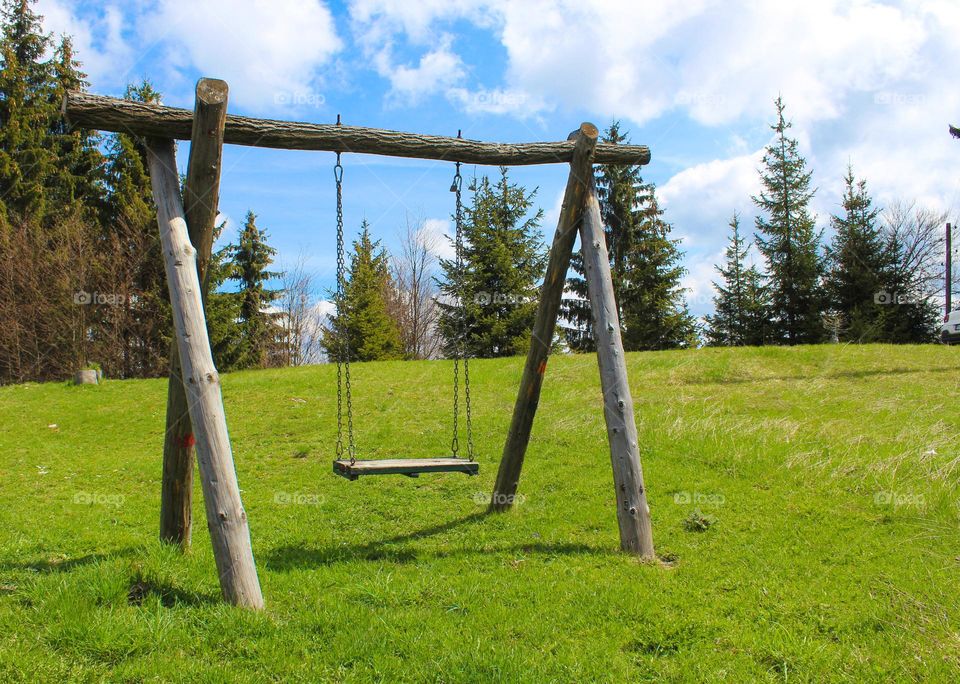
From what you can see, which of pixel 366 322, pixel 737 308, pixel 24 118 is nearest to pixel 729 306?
pixel 737 308

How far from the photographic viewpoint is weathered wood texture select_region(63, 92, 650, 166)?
476 centimetres

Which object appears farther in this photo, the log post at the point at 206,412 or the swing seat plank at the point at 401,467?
the swing seat plank at the point at 401,467

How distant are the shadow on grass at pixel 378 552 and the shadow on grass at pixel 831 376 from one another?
7776 millimetres

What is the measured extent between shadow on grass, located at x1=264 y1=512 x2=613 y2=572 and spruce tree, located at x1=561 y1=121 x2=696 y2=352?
20.2m

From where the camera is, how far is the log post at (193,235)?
4773 millimetres

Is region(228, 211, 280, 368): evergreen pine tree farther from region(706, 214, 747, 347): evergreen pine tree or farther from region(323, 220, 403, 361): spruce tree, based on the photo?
region(706, 214, 747, 347): evergreen pine tree

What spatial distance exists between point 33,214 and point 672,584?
1130 inches

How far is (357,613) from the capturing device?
432cm

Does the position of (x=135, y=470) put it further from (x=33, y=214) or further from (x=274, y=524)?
(x=33, y=214)

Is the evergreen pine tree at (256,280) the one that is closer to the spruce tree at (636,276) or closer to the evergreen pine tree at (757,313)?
the spruce tree at (636,276)

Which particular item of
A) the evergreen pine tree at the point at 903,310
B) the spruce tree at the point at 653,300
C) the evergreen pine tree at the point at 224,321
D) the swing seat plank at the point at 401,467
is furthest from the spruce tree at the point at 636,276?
the swing seat plank at the point at 401,467

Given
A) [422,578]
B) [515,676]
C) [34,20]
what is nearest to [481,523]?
[422,578]

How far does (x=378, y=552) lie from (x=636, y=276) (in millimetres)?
22441

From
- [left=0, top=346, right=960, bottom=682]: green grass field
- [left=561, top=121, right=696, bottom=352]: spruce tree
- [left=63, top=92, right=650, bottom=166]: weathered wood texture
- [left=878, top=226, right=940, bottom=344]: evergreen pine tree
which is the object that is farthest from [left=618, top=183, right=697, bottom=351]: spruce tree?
[left=63, top=92, right=650, bottom=166]: weathered wood texture
